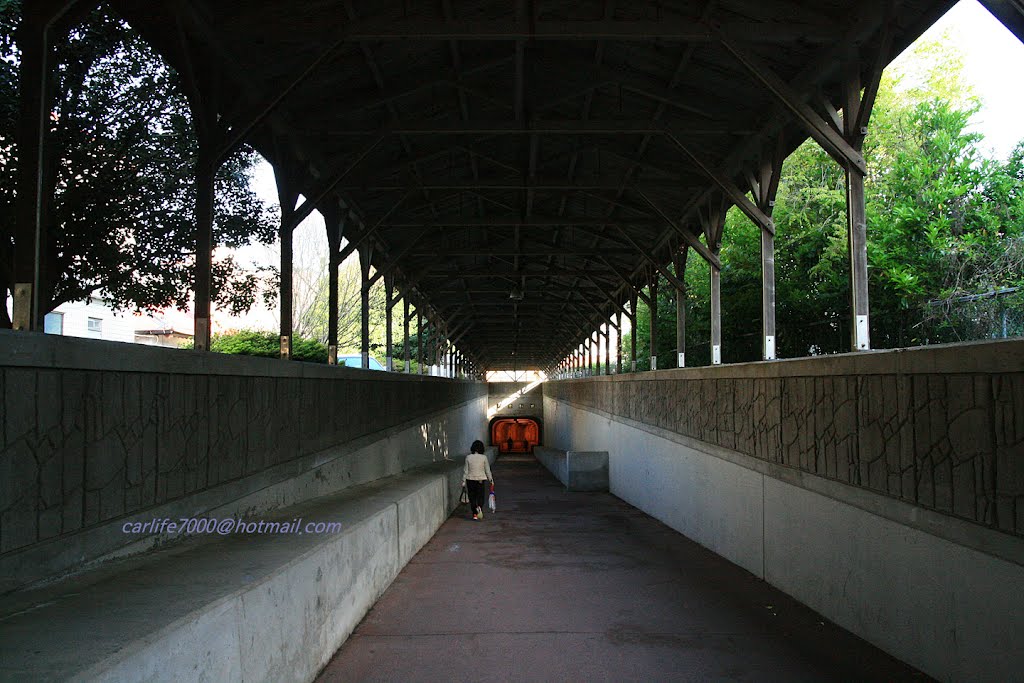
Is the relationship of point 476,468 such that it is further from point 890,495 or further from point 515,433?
point 515,433

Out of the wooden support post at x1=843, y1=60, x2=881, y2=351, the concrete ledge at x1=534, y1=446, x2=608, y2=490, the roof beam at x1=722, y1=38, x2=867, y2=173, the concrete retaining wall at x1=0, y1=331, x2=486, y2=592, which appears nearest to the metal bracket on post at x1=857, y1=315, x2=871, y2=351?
the wooden support post at x1=843, y1=60, x2=881, y2=351

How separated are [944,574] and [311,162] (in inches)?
449

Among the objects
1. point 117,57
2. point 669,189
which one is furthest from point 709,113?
point 117,57

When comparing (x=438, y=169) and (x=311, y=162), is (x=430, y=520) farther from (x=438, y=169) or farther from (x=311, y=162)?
(x=438, y=169)

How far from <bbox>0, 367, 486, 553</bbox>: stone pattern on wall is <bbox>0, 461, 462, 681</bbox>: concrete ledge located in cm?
37

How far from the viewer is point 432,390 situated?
2364 centimetres

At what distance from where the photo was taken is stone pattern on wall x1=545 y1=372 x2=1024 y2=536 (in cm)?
480

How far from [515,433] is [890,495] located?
50838 mm

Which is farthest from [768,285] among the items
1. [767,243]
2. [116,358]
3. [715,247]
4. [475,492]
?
[116,358]

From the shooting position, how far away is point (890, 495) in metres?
6.17

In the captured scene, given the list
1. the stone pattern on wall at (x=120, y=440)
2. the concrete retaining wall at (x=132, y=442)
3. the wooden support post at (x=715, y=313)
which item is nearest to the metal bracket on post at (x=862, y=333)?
the concrete retaining wall at (x=132, y=442)

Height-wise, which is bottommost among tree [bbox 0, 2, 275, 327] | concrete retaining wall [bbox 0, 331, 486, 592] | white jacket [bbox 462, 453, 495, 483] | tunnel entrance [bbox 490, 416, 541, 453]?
tunnel entrance [bbox 490, 416, 541, 453]

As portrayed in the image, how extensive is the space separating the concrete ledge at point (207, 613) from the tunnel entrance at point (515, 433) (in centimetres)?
4808

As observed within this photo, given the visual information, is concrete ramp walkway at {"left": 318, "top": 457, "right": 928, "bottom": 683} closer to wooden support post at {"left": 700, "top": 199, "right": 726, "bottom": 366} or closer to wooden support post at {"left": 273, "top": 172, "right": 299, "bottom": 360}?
wooden support post at {"left": 273, "top": 172, "right": 299, "bottom": 360}
